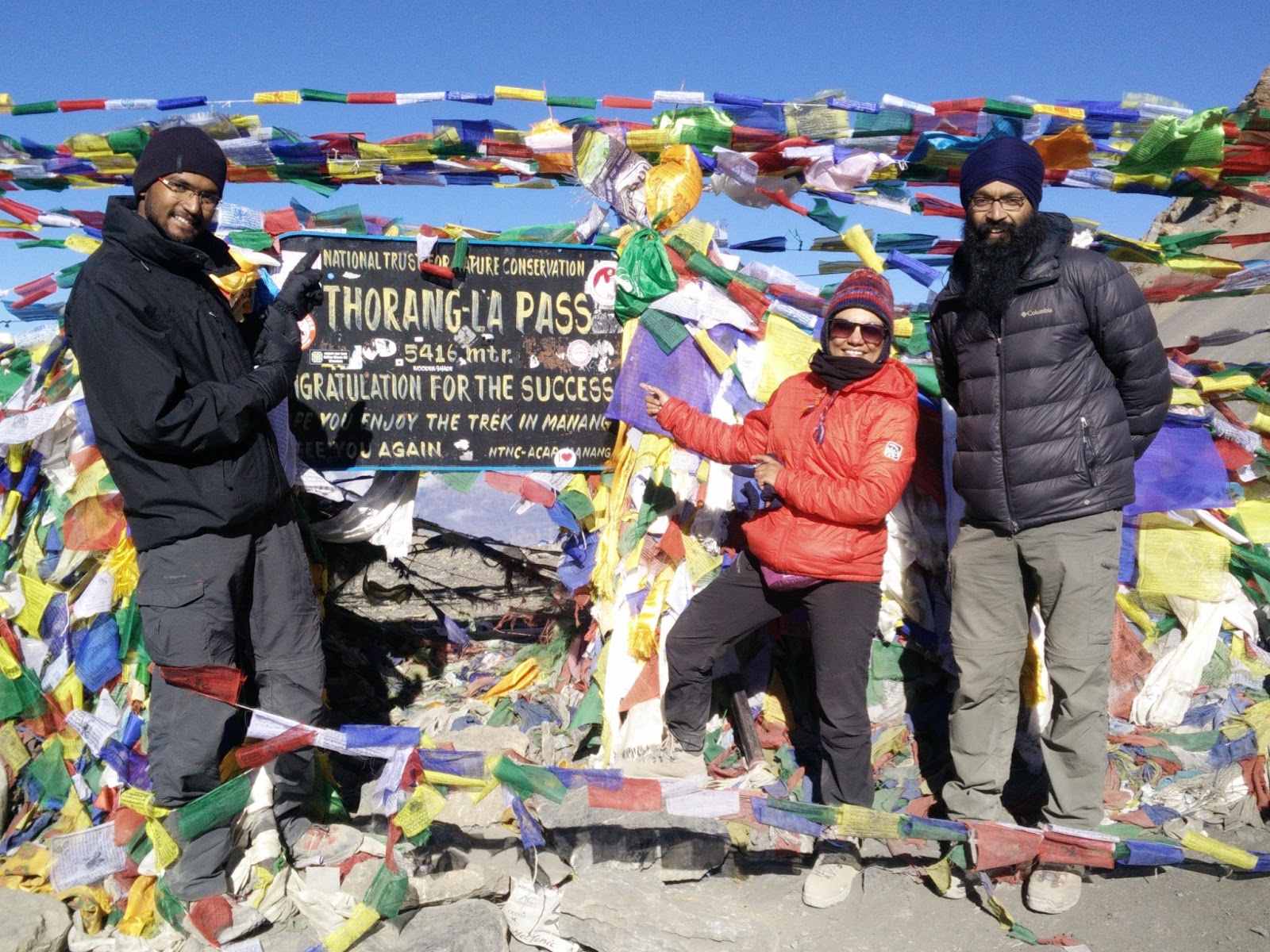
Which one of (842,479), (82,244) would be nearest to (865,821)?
(842,479)

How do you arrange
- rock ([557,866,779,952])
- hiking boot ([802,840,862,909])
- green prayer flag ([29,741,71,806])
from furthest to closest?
green prayer flag ([29,741,71,806]) → hiking boot ([802,840,862,909]) → rock ([557,866,779,952])

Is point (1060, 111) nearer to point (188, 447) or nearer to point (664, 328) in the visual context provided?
point (664, 328)

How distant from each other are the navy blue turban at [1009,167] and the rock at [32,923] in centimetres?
398

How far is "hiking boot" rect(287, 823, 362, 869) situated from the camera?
12.9 ft

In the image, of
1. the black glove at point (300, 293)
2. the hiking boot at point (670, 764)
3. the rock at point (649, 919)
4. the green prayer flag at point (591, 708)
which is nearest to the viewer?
the rock at point (649, 919)

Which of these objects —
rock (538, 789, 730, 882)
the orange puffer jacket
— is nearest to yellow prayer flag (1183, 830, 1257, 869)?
the orange puffer jacket

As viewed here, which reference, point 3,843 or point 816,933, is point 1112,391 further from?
point 3,843

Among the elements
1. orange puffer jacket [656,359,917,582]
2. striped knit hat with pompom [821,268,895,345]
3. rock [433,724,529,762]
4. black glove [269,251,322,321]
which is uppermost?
striped knit hat with pompom [821,268,895,345]

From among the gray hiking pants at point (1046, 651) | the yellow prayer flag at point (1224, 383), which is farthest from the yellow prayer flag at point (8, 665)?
the yellow prayer flag at point (1224, 383)

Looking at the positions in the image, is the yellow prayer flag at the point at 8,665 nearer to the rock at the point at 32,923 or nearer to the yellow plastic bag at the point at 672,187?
the rock at the point at 32,923

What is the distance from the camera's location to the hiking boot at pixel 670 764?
406cm

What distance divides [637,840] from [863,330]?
205 centimetres

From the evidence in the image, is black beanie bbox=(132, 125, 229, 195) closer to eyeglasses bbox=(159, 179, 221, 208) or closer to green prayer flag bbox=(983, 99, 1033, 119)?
eyeglasses bbox=(159, 179, 221, 208)

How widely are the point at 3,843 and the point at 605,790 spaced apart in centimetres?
245
